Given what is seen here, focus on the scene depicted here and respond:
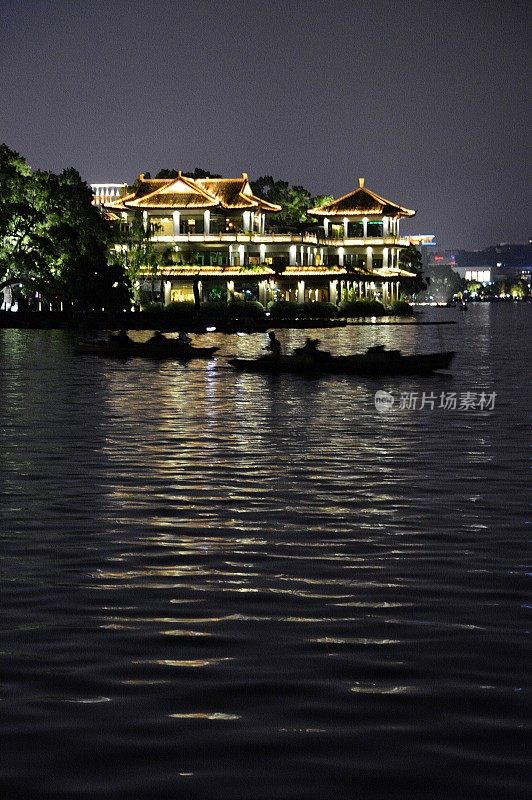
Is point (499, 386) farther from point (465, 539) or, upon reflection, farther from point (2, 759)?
point (2, 759)

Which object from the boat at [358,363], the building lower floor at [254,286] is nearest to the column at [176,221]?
the building lower floor at [254,286]

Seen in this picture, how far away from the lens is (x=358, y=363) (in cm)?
4469

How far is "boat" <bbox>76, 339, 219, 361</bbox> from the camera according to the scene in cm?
5653

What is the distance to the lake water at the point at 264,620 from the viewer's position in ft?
25.4

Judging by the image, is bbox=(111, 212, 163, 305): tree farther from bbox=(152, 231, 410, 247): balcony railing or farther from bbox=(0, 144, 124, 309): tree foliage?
bbox=(0, 144, 124, 309): tree foliage

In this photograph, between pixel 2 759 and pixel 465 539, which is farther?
pixel 465 539

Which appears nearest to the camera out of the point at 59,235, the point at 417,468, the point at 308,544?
the point at 308,544

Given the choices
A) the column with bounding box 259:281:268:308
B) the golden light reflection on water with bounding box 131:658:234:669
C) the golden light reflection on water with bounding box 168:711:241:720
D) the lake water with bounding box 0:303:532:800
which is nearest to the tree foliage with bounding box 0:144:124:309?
the column with bounding box 259:281:268:308

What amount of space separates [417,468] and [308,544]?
7.48 m

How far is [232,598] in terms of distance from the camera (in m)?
11.9

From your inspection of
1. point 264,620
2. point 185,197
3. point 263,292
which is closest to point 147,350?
point 264,620

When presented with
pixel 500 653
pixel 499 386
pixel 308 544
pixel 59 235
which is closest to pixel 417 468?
pixel 308 544

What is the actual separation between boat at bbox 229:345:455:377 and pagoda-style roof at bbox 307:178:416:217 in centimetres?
10149

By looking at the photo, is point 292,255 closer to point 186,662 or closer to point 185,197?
point 185,197
